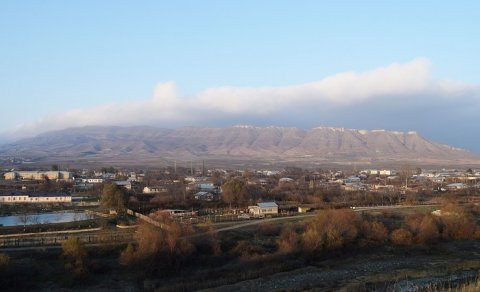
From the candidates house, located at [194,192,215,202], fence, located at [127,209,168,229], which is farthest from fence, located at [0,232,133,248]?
house, located at [194,192,215,202]

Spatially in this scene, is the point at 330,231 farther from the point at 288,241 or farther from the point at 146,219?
the point at 146,219

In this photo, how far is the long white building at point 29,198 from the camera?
41.7 metres

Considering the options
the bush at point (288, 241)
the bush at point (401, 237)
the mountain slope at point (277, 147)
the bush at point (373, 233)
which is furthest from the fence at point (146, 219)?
the mountain slope at point (277, 147)

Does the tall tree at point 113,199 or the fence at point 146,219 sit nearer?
the fence at point 146,219

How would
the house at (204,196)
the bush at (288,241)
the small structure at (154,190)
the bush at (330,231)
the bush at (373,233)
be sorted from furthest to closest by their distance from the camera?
the small structure at (154,190)
the house at (204,196)
the bush at (373,233)
the bush at (330,231)
the bush at (288,241)

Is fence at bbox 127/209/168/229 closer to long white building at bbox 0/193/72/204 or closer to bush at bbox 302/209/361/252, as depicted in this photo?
bush at bbox 302/209/361/252

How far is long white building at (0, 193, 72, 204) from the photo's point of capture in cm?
4167

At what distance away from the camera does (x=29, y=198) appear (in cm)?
4228

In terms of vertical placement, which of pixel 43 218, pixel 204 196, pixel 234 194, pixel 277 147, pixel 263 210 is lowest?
pixel 263 210

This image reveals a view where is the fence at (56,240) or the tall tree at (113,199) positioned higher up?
the tall tree at (113,199)

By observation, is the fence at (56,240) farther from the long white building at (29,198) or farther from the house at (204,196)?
the long white building at (29,198)

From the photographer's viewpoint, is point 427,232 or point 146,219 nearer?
point 427,232

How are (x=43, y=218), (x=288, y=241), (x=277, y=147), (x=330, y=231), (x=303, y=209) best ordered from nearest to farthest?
(x=288, y=241)
(x=330, y=231)
(x=43, y=218)
(x=303, y=209)
(x=277, y=147)

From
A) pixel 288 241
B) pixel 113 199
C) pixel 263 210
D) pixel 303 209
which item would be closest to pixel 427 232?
pixel 288 241
